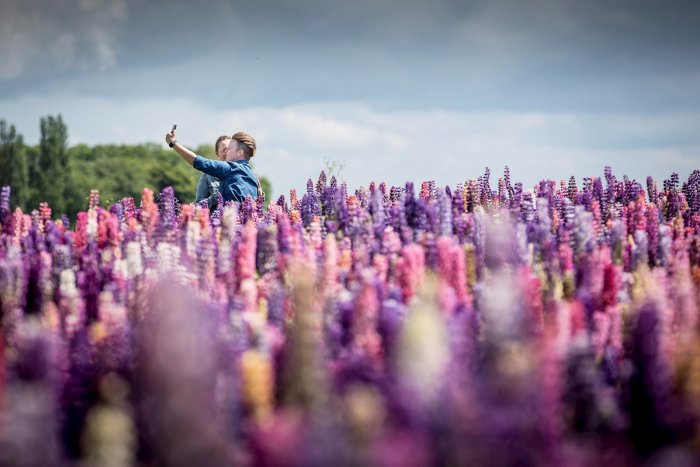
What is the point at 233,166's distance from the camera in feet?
31.2

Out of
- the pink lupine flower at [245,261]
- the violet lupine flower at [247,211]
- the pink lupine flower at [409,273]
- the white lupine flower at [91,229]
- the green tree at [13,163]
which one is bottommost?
the pink lupine flower at [409,273]

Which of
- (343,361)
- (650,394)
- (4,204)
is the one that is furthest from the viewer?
(4,204)

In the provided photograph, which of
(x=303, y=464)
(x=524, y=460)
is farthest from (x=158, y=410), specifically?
(x=524, y=460)

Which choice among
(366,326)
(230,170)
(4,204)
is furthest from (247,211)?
(366,326)

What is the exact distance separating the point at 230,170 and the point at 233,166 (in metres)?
0.09

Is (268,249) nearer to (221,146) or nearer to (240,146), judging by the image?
(240,146)

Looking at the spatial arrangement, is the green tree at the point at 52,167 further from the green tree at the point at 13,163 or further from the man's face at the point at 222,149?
the man's face at the point at 222,149

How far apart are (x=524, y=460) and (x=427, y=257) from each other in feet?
7.29

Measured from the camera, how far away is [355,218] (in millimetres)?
4633

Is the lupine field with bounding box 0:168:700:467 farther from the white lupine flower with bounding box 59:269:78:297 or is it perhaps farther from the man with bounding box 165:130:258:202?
the man with bounding box 165:130:258:202

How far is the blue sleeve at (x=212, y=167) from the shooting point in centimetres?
888

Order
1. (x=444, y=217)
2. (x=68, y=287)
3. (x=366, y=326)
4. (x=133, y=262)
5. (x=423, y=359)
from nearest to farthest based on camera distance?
(x=423, y=359) < (x=366, y=326) < (x=68, y=287) < (x=133, y=262) < (x=444, y=217)

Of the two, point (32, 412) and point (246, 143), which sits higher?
point (246, 143)

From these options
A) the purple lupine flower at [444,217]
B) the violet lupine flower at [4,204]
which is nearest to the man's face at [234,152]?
the violet lupine flower at [4,204]
